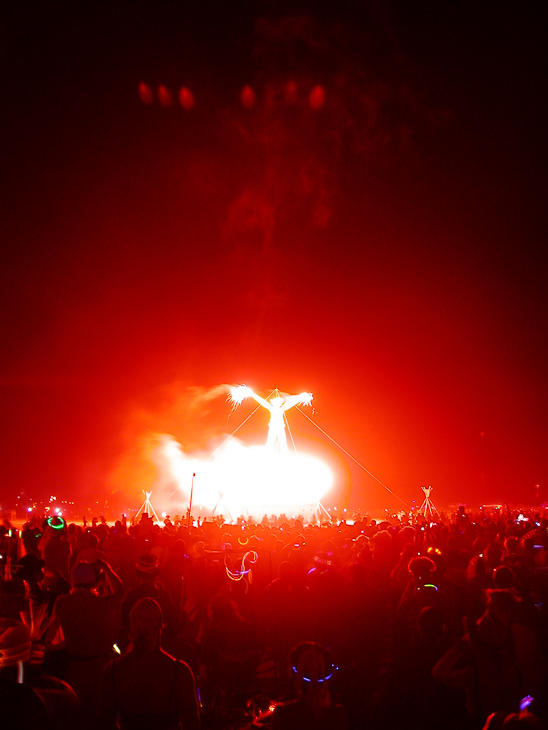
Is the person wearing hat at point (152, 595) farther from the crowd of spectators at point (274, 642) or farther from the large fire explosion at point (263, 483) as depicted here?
the large fire explosion at point (263, 483)

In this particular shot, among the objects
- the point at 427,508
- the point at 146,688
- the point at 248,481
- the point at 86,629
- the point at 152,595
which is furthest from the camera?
the point at 248,481

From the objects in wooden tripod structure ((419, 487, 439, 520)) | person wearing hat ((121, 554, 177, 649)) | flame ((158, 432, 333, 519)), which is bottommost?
person wearing hat ((121, 554, 177, 649))

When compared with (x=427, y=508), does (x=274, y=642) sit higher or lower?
lower

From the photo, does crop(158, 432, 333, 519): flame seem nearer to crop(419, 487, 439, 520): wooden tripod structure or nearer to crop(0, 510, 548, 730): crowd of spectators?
crop(419, 487, 439, 520): wooden tripod structure

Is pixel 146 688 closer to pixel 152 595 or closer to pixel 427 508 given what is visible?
pixel 152 595

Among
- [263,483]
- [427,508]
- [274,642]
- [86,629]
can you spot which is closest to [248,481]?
[263,483]

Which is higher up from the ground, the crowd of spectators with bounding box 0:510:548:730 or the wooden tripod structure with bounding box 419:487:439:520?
the wooden tripod structure with bounding box 419:487:439:520

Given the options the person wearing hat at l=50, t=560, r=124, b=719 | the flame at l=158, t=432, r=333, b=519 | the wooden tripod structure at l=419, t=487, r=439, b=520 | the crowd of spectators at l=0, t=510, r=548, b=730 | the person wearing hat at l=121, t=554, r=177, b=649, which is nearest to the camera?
the crowd of spectators at l=0, t=510, r=548, b=730

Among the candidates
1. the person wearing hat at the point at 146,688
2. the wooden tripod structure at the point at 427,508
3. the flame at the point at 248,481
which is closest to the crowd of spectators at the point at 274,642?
the person wearing hat at the point at 146,688

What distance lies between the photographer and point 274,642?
295 inches

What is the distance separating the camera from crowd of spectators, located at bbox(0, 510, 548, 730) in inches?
127

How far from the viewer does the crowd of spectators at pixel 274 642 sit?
127 inches

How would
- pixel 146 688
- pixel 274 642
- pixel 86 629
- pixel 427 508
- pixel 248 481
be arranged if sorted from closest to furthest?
pixel 146 688
pixel 86 629
pixel 274 642
pixel 427 508
pixel 248 481

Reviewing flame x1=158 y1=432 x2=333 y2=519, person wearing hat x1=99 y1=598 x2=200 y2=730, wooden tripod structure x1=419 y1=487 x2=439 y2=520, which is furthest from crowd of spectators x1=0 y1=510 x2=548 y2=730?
wooden tripod structure x1=419 y1=487 x2=439 y2=520
